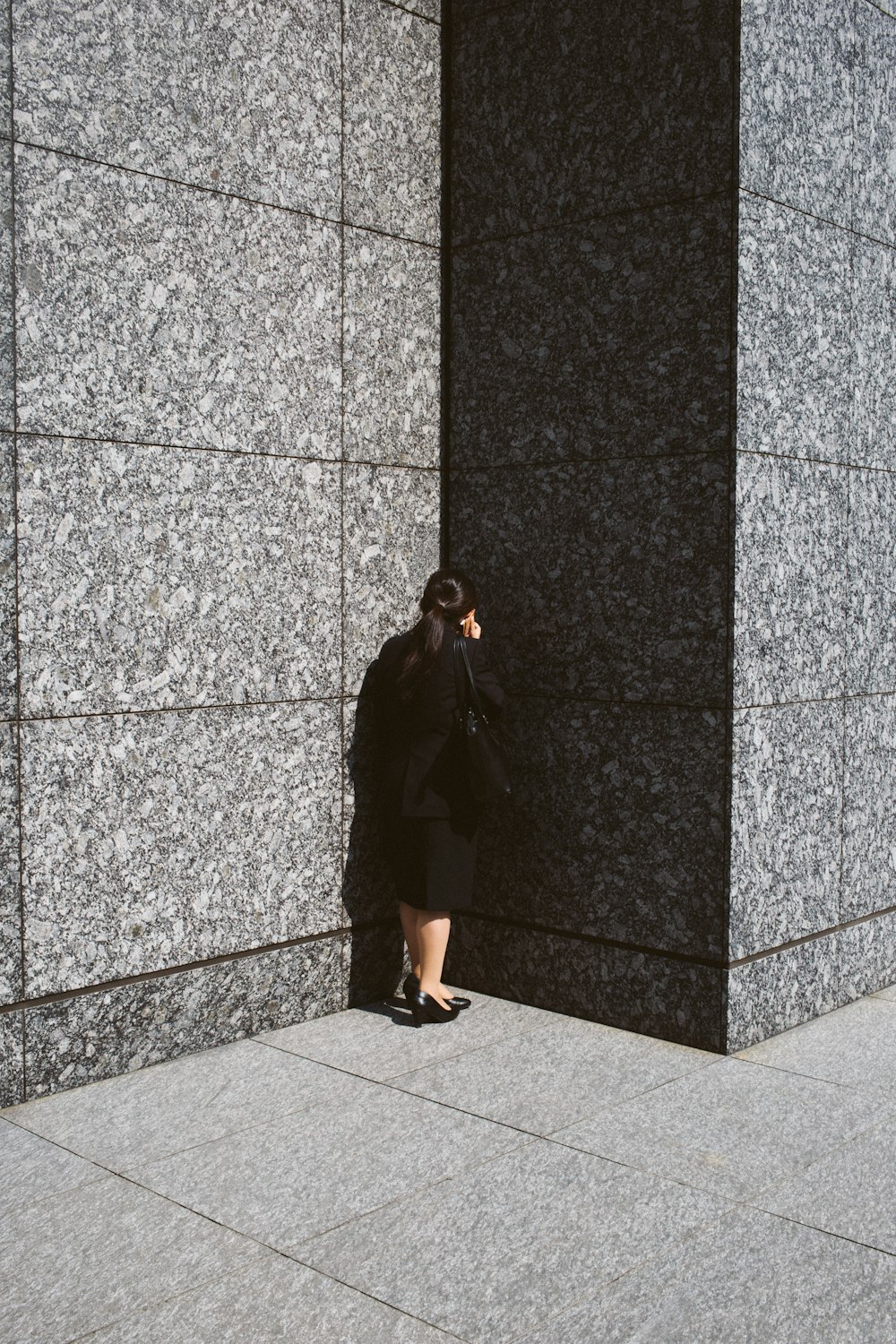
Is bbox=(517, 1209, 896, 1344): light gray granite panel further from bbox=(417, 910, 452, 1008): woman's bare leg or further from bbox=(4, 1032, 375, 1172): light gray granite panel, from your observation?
bbox=(417, 910, 452, 1008): woman's bare leg

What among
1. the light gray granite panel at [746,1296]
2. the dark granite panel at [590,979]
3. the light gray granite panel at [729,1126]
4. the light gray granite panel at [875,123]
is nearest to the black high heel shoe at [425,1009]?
the dark granite panel at [590,979]

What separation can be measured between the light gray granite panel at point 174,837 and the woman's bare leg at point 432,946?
0.42 metres

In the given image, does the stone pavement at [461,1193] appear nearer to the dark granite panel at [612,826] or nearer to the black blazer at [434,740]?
the dark granite panel at [612,826]

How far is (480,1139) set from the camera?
4586 millimetres

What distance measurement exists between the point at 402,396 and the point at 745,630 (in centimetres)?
199

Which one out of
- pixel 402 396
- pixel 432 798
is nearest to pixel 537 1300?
pixel 432 798

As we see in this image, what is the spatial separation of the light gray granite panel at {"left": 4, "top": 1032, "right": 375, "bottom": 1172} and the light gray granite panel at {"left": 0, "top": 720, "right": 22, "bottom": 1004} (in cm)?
49

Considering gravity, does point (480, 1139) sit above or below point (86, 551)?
below

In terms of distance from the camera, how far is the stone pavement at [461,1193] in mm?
3473

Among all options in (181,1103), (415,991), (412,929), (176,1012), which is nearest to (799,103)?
(412,929)

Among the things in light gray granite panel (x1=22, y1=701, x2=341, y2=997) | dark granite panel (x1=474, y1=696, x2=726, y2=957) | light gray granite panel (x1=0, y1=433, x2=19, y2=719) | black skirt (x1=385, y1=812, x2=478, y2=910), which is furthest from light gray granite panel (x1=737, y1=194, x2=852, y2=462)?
light gray granite panel (x1=0, y1=433, x2=19, y2=719)

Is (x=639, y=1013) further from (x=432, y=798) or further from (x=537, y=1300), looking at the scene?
(x=537, y=1300)

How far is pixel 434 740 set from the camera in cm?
582

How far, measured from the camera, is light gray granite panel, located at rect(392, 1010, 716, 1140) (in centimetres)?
488
